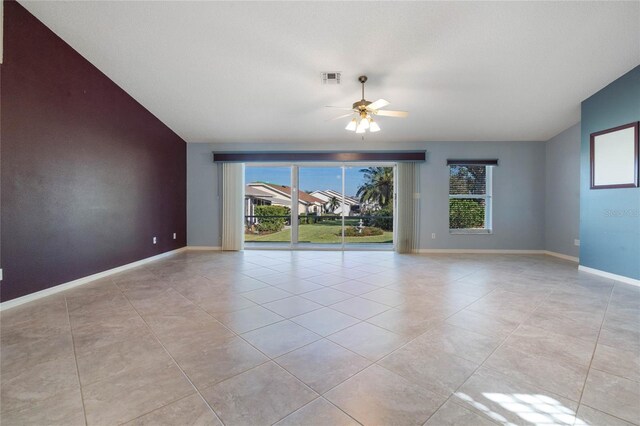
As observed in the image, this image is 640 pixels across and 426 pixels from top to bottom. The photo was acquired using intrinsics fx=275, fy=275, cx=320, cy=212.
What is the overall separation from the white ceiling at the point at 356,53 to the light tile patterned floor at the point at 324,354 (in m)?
2.92

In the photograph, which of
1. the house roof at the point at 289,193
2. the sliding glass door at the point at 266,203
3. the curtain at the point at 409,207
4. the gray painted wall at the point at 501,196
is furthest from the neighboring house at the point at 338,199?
the gray painted wall at the point at 501,196

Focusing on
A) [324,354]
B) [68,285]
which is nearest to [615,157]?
[324,354]

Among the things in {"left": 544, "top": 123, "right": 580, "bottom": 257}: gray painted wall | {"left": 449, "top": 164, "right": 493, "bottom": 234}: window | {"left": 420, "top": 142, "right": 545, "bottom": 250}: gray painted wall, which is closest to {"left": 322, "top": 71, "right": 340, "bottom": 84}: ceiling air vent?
{"left": 420, "top": 142, "right": 545, "bottom": 250}: gray painted wall

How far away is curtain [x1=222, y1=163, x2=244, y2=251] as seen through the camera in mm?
6363

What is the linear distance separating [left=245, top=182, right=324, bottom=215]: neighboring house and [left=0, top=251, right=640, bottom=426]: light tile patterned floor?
136 inches

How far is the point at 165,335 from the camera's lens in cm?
224

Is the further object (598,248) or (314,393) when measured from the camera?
(598,248)

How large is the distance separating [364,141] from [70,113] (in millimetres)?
5035

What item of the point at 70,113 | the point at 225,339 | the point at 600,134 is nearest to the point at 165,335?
the point at 225,339

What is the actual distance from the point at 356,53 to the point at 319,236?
17.6ft

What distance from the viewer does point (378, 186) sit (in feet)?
25.8

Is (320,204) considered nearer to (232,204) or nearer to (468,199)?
(232,204)

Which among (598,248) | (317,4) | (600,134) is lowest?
(598,248)

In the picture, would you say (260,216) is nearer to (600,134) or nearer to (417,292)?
(417,292)
